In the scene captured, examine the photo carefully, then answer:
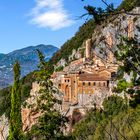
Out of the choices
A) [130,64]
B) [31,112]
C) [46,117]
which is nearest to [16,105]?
[46,117]

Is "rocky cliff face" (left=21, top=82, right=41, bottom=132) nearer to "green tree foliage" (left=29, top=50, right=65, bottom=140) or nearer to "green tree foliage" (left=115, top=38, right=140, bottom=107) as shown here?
"green tree foliage" (left=29, top=50, right=65, bottom=140)

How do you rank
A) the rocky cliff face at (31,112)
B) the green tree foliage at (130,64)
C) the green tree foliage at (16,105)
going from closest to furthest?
the green tree foliage at (130,64) → the rocky cliff face at (31,112) → the green tree foliage at (16,105)

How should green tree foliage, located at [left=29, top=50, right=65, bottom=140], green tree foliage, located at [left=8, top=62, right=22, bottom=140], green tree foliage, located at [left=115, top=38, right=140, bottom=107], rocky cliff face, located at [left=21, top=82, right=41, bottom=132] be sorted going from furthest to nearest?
green tree foliage, located at [left=8, top=62, right=22, bottom=140]
rocky cliff face, located at [left=21, top=82, right=41, bottom=132]
green tree foliage, located at [left=29, top=50, right=65, bottom=140]
green tree foliage, located at [left=115, top=38, right=140, bottom=107]

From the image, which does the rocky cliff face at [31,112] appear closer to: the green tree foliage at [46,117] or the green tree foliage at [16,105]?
the green tree foliage at [46,117]

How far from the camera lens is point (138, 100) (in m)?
12.3

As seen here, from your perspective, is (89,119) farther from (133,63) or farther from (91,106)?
(133,63)

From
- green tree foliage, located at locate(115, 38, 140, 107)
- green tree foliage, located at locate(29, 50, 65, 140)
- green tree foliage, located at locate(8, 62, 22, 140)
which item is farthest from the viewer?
green tree foliage, located at locate(8, 62, 22, 140)

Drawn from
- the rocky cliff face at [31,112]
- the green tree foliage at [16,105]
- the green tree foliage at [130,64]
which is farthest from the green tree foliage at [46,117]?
the green tree foliage at [130,64]

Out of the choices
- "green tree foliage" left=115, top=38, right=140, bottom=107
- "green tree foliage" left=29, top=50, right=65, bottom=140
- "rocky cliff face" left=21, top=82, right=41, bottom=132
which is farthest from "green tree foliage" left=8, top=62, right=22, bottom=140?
"green tree foliage" left=115, top=38, right=140, bottom=107

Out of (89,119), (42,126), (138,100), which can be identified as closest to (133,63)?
(138,100)

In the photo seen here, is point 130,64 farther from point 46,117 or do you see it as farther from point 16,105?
point 16,105

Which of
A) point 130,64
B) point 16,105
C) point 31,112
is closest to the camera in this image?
point 130,64

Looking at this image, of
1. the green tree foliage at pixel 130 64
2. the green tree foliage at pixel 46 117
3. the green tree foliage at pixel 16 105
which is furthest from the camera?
the green tree foliage at pixel 16 105

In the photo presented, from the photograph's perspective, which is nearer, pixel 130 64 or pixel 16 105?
pixel 130 64
